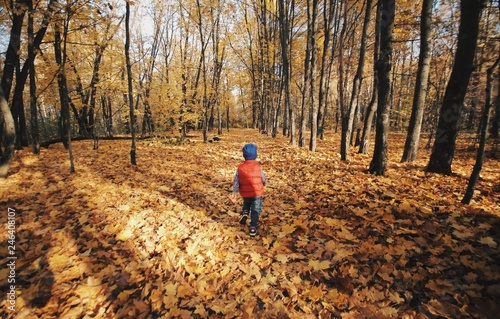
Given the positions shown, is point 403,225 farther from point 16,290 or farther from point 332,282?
point 16,290

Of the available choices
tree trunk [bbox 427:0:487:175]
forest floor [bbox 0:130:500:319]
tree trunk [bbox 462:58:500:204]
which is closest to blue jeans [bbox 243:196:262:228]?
forest floor [bbox 0:130:500:319]

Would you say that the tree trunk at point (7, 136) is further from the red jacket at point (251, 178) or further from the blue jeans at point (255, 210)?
the blue jeans at point (255, 210)

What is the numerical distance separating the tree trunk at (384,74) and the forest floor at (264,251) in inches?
32.6

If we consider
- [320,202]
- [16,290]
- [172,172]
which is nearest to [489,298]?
[320,202]

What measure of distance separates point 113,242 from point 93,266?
0.58 metres

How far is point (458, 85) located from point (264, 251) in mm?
6416

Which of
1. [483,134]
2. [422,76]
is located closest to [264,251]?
[483,134]

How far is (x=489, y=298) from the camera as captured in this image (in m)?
2.45

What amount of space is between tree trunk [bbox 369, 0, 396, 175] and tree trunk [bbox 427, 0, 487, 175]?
1.38 meters

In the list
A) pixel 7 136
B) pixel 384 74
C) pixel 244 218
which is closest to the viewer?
pixel 244 218

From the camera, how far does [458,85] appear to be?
571 centimetres

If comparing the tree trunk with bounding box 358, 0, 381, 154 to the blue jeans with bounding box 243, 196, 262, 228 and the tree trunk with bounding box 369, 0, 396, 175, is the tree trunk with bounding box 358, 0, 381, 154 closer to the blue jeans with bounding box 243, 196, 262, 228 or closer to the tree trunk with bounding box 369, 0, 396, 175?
the tree trunk with bounding box 369, 0, 396, 175

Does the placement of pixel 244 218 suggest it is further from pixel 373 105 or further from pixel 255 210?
pixel 373 105

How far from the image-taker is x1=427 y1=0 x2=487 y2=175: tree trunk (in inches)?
212
